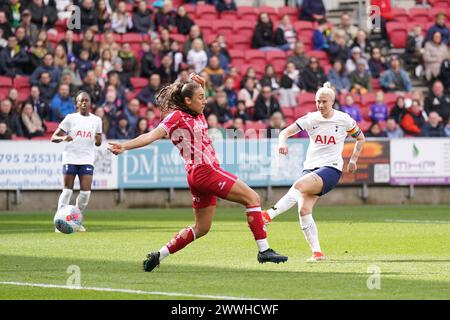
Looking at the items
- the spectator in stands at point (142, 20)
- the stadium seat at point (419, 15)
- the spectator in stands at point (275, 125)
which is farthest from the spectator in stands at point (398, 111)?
the spectator in stands at point (142, 20)

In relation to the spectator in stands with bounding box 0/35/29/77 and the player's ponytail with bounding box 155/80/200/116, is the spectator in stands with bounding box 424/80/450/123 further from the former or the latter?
the player's ponytail with bounding box 155/80/200/116

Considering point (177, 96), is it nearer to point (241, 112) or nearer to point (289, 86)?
point (241, 112)

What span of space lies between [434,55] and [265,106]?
6.56 metres

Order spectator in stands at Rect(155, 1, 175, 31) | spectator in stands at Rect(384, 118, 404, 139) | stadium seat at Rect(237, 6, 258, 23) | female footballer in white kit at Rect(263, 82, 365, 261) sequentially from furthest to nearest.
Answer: stadium seat at Rect(237, 6, 258, 23), spectator in stands at Rect(155, 1, 175, 31), spectator in stands at Rect(384, 118, 404, 139), female footballer in white kit at Rect(263, 82, 365, 261)

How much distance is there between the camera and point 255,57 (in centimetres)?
3184

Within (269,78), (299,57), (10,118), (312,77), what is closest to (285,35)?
(299,57)

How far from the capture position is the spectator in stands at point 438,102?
1219 inches

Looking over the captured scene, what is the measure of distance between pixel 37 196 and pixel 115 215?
282cm

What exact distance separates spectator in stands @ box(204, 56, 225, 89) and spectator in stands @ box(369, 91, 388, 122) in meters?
4.09

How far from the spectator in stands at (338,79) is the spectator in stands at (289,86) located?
39.1 inches

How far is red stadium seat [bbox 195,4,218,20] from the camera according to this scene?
32594 millimetres

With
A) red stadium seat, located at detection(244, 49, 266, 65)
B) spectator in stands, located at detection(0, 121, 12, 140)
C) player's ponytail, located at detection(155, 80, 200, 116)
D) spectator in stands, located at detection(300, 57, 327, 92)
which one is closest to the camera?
player's ponytail, located at detection(155, 80, 200, 116)

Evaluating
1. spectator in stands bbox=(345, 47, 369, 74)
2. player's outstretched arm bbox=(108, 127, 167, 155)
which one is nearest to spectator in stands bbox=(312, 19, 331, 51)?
spectator in stands bbox=(345, 47, 369, 74)

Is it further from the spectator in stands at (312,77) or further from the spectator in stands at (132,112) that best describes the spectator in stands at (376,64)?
the spectator in stands at (132,112)
